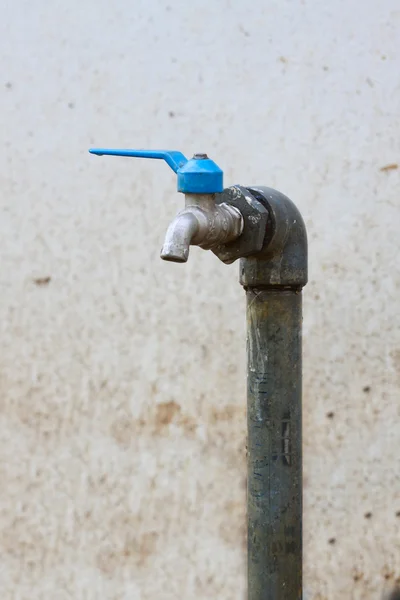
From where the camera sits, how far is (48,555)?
3.90ft

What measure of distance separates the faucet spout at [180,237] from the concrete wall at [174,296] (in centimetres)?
Result: 44

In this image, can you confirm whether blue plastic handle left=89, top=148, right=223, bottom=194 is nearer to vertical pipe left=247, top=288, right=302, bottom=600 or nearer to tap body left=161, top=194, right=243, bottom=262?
tap body left=161, top=194, right=243, bottom=262

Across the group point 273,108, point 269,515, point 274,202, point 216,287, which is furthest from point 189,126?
point 269,515

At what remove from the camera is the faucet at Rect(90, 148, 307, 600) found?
766 millimetres

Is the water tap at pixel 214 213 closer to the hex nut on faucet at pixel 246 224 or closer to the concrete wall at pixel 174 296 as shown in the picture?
the hex nut on faucet at pixel 246 224

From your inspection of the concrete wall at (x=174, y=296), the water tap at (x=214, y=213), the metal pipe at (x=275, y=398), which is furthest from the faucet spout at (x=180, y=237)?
the concrete wall at (x=174, y=296)

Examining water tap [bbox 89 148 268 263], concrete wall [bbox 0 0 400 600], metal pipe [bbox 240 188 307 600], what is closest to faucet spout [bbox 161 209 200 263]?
water tap [bbox 89 148 268 263]

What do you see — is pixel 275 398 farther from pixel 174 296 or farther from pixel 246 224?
pixel 174 296

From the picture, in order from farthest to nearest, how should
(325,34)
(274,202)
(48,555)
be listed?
(48,555), (325,34), (274,202)

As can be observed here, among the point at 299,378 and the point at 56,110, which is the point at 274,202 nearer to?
the point at 299,378

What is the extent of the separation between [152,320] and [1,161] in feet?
0.98

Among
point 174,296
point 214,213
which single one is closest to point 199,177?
point 214,213

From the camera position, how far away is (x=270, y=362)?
790 mm

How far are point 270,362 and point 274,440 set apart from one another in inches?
3.0
